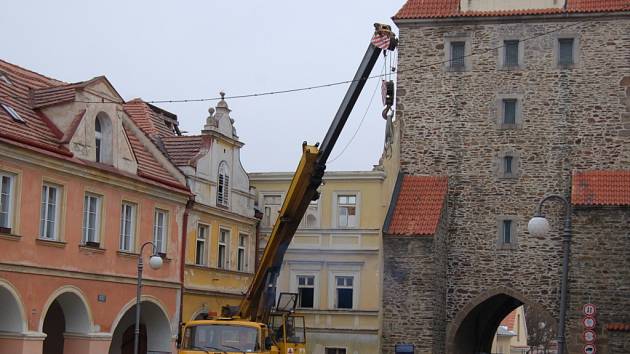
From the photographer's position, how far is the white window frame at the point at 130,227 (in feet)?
102

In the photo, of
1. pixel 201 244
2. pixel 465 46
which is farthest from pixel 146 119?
pixel 465 46

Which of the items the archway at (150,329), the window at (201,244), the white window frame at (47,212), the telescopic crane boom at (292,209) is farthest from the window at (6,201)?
the window at (201,244)

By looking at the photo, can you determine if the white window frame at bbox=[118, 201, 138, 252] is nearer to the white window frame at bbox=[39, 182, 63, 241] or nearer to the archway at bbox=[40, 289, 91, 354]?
the archway at bbox=[40, 289, 91, 354]

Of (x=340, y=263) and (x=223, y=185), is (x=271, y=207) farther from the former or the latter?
(x=223, y=185)

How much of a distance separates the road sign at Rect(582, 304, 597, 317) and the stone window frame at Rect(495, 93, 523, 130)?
7173 millimetres

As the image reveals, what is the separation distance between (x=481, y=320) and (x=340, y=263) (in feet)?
32.6

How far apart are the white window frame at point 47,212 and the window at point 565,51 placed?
21.1 metres

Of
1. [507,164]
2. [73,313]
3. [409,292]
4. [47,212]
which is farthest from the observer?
[507,164]

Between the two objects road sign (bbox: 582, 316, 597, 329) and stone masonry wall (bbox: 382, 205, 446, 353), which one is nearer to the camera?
road sign (bbox: 582, 316, 597, 329)

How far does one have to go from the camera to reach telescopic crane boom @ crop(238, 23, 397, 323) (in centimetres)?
2675

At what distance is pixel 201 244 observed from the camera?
1409 inches

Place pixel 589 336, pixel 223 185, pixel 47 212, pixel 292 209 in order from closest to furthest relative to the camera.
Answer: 1. pixel 292 209
2. pixel 47 212
3. pixel 223 185
4. pixel 589 336

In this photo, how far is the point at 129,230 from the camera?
3148 centimetres

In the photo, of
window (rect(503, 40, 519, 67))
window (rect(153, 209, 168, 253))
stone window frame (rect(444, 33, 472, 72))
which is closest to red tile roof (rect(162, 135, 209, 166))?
window (rect(153, 209, 168, 253))
